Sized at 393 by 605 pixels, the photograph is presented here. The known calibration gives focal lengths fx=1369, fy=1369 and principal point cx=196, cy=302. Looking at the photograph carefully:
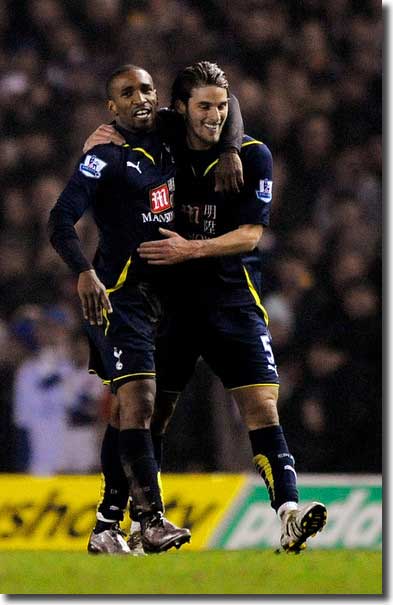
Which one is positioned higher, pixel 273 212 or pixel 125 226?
pixel 125 226

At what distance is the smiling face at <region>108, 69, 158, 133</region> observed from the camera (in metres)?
4.96

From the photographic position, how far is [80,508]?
6.96 meters

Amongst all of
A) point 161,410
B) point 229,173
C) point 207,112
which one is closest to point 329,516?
point 161,410

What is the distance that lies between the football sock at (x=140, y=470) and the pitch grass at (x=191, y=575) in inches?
7.3

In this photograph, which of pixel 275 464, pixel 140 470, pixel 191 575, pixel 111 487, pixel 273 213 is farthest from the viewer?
pixel 273 213

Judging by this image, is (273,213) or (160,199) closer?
(160,199)

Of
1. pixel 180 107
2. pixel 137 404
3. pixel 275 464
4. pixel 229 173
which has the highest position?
pixel 180 107

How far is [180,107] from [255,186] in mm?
417

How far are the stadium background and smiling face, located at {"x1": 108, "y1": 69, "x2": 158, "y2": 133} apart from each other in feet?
8.43

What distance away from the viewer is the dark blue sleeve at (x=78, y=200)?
15.7 ft

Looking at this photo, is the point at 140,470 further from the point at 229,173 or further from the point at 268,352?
the point at 229,173

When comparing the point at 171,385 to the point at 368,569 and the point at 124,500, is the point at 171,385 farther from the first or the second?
the point at 368,569

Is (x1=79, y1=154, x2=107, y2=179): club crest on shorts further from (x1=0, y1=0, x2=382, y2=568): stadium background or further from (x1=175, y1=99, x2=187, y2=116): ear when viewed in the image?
(x1=0, y1=0, x2=382, y2=568): stadium background

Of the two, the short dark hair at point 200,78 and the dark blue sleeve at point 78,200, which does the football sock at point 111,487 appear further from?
the short dark hair at point 200,78
